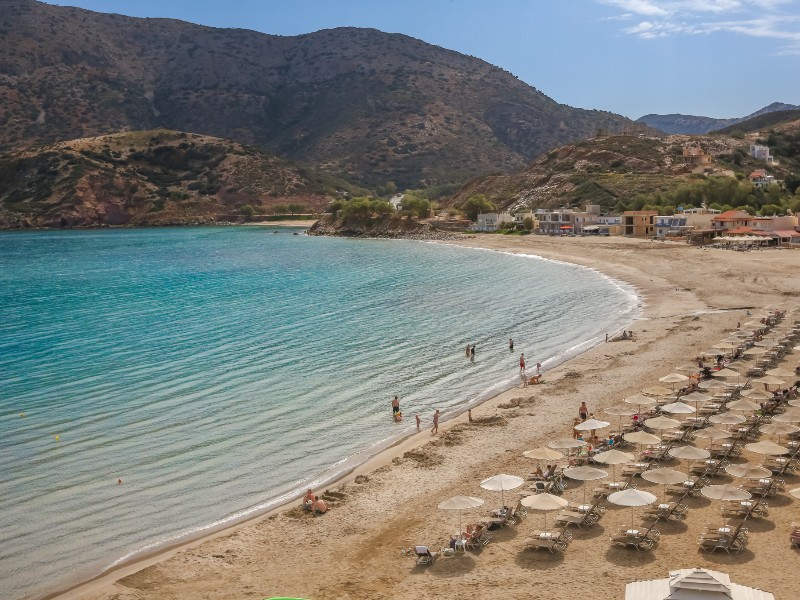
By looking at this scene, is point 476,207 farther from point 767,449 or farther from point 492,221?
point 767,449

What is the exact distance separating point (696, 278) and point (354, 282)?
28.5 metres

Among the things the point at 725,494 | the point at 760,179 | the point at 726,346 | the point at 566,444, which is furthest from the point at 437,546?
the point at 760,179

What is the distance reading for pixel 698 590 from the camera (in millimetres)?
12320

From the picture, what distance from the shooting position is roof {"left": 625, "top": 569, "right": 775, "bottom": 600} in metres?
12.3

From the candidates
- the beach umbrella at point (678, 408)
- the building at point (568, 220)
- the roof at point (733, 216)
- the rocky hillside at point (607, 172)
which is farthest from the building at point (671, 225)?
the beach umbrella at point (678, 408)

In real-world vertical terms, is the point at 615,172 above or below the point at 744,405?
above

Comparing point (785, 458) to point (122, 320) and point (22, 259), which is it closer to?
point (122, 320)

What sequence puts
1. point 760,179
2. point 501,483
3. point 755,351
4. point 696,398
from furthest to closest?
point 760,179 < point 755,351 < point 696,398 < point 501,483

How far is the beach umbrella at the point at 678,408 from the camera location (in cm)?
2366

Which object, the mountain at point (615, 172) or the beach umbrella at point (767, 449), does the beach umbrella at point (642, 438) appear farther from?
the mountain at point (615, 172)

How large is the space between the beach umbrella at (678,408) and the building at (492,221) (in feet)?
317

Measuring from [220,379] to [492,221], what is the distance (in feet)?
302

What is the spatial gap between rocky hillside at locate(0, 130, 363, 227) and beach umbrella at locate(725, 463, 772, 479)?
169 metres

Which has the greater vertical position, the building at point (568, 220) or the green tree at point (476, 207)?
the green tree at point (476, 207)
